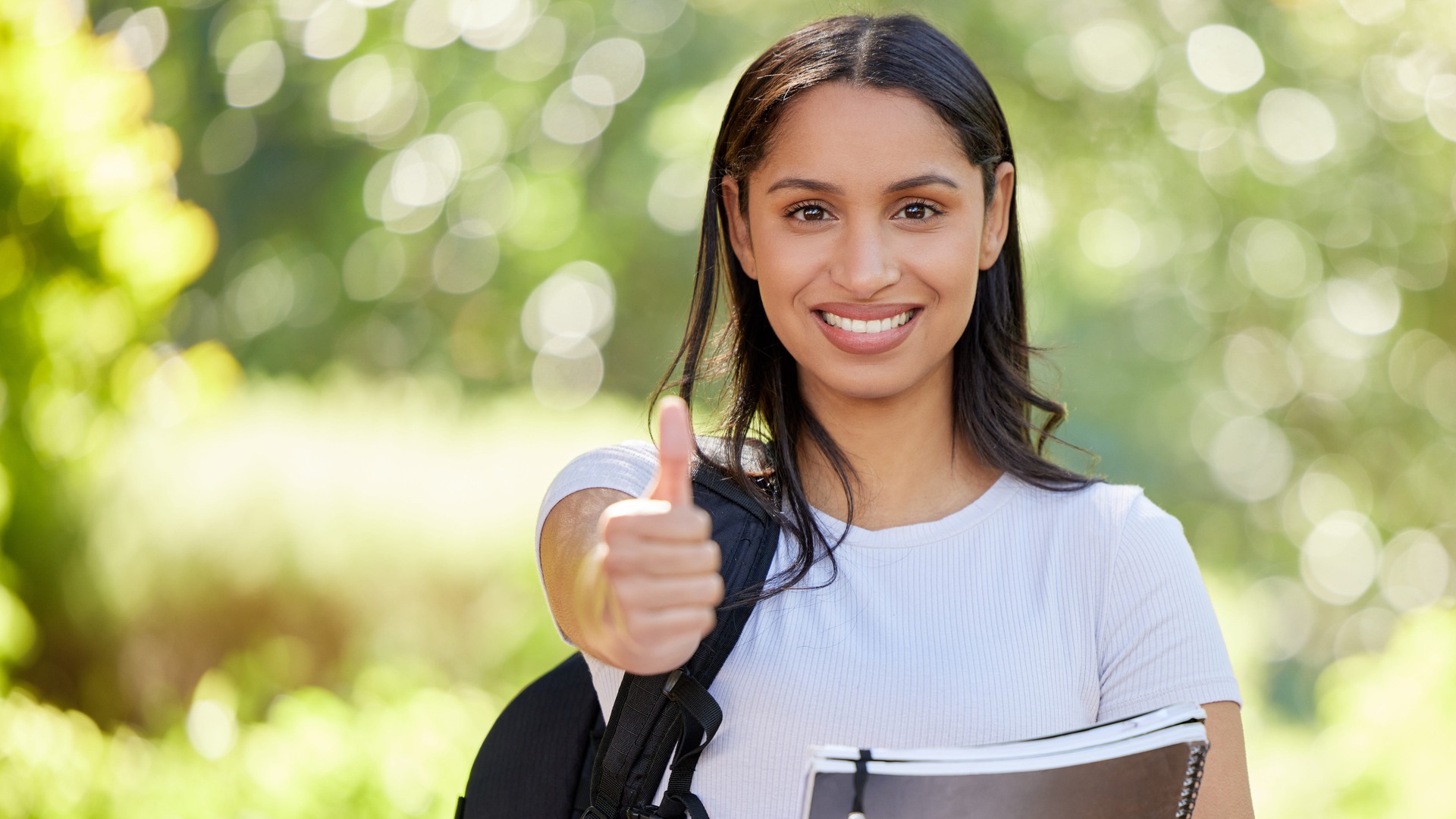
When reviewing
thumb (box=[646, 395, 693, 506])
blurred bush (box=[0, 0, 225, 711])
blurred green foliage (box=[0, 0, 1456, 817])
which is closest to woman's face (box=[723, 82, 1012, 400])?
thumb (box=[646, 395, 693, 506])

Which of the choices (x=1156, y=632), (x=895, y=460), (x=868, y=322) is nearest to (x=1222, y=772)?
(x=1156, y=632)

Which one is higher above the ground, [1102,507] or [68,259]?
[68,259]

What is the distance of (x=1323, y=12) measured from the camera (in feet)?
20.7

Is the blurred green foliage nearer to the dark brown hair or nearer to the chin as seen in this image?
the dark brown hair

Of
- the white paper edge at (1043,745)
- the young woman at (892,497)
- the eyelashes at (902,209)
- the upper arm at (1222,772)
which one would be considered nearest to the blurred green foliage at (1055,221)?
the young woman at (892,497)

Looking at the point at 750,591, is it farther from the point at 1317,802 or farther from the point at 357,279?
the point at 357,279

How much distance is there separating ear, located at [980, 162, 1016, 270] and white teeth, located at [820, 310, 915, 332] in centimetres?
21

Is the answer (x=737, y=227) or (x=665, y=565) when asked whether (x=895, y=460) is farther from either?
(x=665, y=565)

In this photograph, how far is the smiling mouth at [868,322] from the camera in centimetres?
157

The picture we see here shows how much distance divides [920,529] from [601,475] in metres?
0.42

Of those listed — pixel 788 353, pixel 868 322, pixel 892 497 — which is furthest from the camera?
pixel 788 353

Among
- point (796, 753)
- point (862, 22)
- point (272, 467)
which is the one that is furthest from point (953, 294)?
point (272, 467)

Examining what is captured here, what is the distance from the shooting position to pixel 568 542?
4.80ft

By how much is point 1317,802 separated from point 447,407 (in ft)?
9.47
